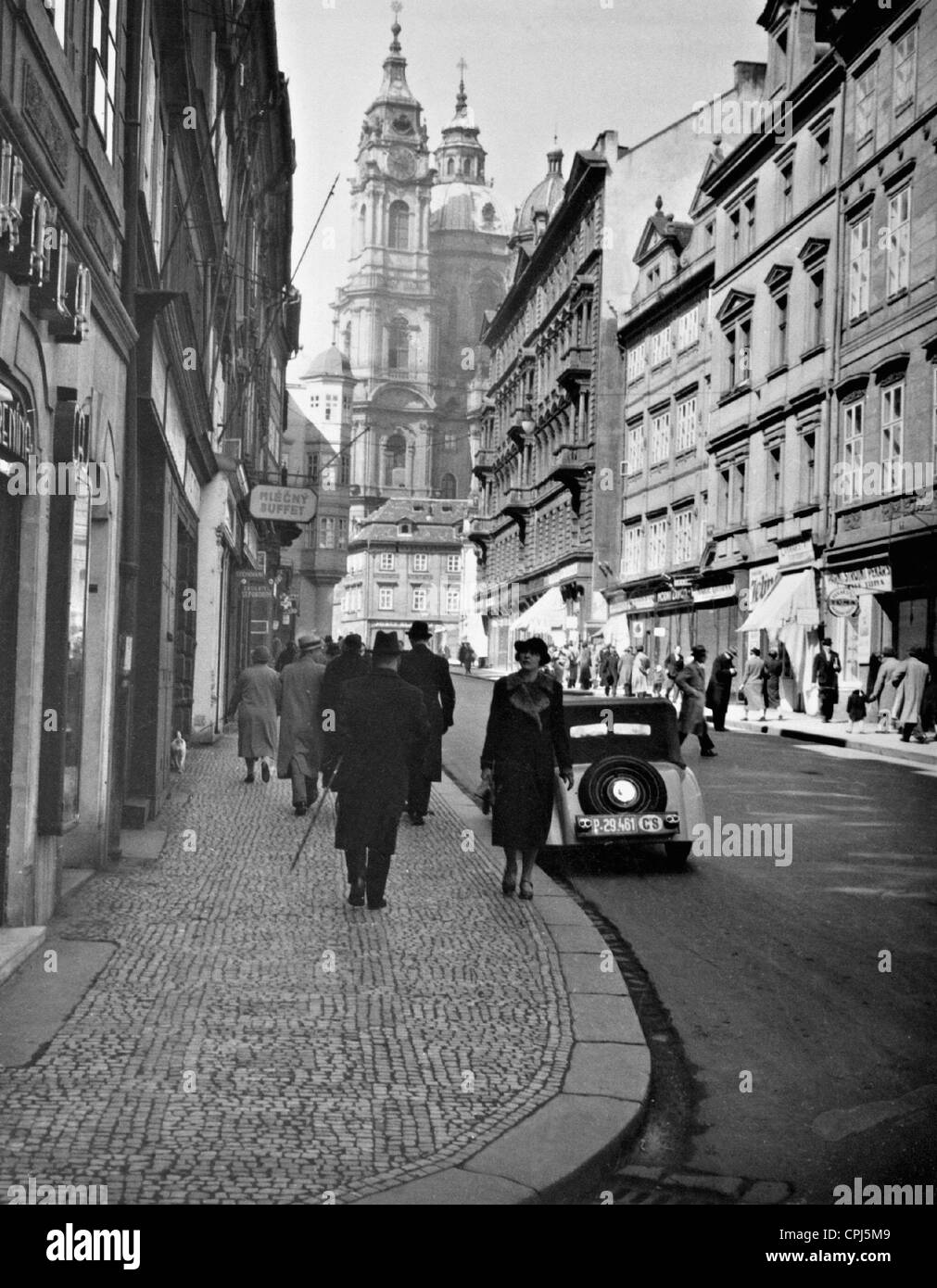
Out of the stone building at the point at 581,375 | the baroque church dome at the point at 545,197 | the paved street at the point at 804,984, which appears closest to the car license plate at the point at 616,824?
the paved street at the point at 804,984

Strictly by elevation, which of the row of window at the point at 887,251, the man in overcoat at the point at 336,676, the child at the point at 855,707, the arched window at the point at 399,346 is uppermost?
the arched window at the point at 399,346

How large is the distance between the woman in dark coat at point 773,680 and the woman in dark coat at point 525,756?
2278 centimetres

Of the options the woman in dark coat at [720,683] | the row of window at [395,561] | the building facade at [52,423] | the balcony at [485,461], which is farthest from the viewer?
the row of window at [395,561]

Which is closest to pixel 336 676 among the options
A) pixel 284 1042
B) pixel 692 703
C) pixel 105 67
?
pixel 105 67

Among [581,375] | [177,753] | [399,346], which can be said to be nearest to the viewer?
[177,753]

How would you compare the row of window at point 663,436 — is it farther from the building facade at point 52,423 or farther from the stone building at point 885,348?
the building facade at point 52,423

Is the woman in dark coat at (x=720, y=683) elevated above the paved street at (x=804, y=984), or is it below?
above

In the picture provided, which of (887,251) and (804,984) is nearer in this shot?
(804,984)

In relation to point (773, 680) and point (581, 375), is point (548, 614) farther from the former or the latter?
point (773, 680)

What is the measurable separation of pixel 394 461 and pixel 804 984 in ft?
430

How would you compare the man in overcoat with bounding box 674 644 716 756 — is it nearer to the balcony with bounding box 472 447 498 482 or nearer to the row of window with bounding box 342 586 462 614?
the balcony with bounding box 472 447 498 482

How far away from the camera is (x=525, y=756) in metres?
9.27

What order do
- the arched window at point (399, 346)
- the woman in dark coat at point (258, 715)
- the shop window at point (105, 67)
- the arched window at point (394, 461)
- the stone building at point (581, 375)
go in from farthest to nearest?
the arched window at point (399, 346) → the arched window at point (394, 461) → the stone building at point (581, 375) → the woman in dark coat at point (258, 715) → the shop window at point (105, 67)

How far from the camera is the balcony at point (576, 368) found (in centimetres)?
5919
